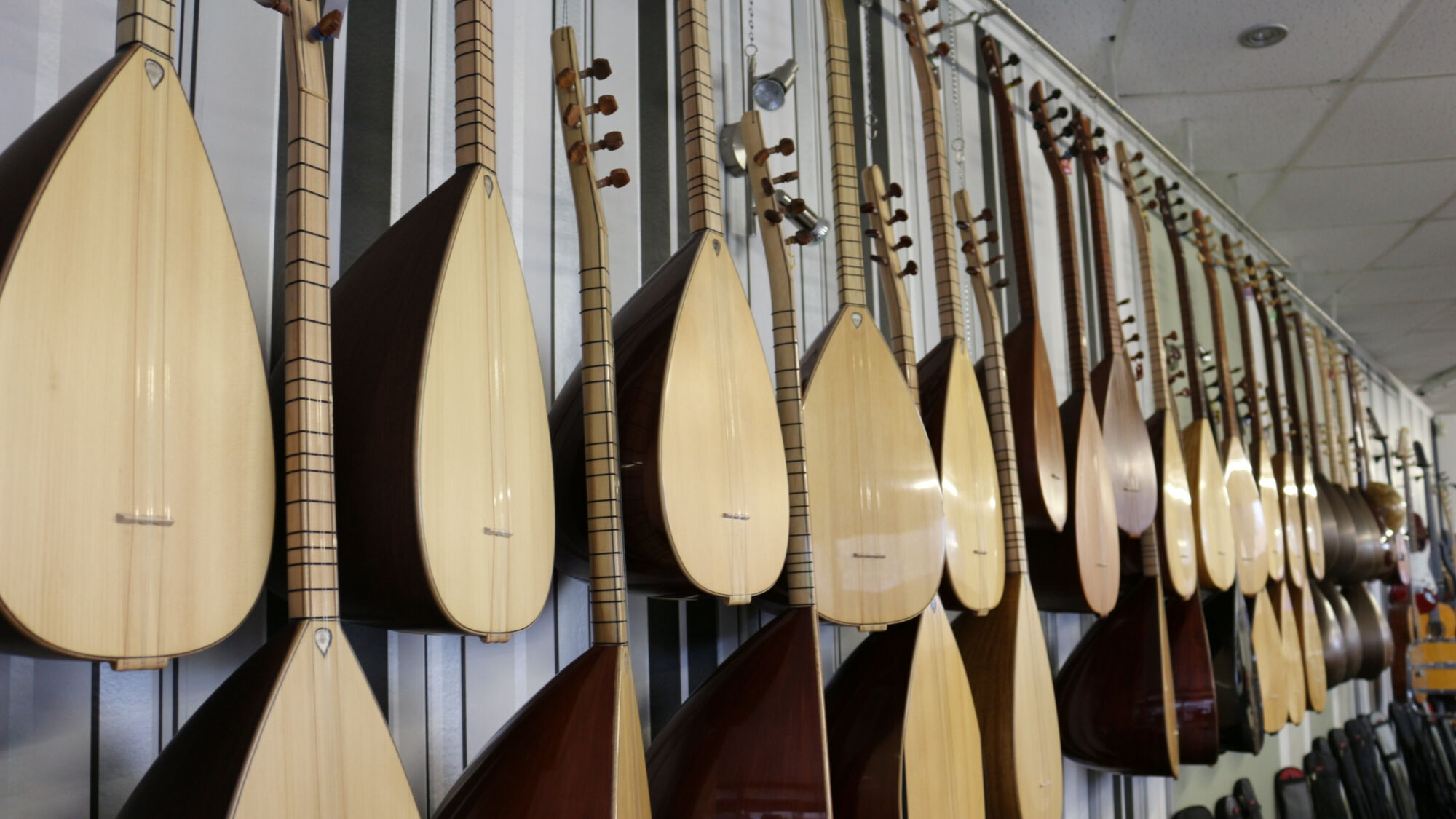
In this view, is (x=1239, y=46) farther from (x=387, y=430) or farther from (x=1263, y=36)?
(x=387, y=430)

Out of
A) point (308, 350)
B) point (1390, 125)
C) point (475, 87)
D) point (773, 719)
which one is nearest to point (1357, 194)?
point (1390, 125)

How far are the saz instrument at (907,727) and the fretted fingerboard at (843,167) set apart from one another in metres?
0.21

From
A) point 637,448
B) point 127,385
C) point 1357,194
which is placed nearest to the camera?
point 127,385

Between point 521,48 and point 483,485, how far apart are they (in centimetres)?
72

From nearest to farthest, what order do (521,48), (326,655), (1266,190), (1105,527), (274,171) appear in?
(326,655)
(274,171)
(521,48)
(1105,527)
(1266,190)

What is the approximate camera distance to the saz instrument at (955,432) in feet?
5.45

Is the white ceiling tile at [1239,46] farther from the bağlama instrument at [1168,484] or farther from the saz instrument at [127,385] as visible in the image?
the saz instrument at [127,385]

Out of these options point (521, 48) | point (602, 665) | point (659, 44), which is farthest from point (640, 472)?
point (659, 44)

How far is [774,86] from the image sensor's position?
5.98ft

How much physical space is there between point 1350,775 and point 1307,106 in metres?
2.70

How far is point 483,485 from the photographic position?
96cm

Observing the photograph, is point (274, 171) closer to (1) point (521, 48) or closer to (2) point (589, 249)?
(2) point (589, 249)

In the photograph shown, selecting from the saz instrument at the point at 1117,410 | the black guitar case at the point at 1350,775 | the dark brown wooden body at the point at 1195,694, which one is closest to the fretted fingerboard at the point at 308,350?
the saz instrument at the point at 1117,410

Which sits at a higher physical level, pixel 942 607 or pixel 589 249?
pixel 589 249
